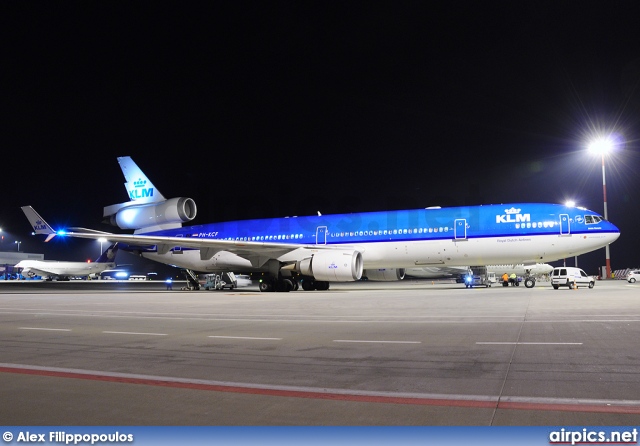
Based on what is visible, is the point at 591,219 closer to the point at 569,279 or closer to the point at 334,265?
the point at 569,279

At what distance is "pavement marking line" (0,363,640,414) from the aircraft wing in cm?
2048

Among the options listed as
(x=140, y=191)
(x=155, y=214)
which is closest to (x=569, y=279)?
(x=155, y=214)

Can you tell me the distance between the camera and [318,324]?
1147 centimetres

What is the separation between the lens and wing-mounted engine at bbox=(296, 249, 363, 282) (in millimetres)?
25500

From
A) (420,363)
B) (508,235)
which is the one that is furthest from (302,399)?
(508,235)

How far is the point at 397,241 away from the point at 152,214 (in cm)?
1733

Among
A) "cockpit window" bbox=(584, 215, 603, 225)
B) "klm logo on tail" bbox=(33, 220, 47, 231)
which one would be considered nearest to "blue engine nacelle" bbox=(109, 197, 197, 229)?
"klm logo on tail" bbox=(33, 220, 47, 231)

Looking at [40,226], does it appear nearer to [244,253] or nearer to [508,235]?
[244,253]

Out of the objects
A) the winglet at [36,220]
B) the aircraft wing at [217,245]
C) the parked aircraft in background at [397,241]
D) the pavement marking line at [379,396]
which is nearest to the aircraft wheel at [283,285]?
the parked aircraft in background at [397,241]

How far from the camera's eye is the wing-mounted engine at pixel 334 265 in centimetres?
2550

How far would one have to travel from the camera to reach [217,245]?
27.4 m

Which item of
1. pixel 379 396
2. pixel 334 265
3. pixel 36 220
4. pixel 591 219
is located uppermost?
pixel 36 220

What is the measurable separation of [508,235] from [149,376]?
22.6m

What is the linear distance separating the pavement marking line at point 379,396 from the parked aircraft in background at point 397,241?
19.9 meters
